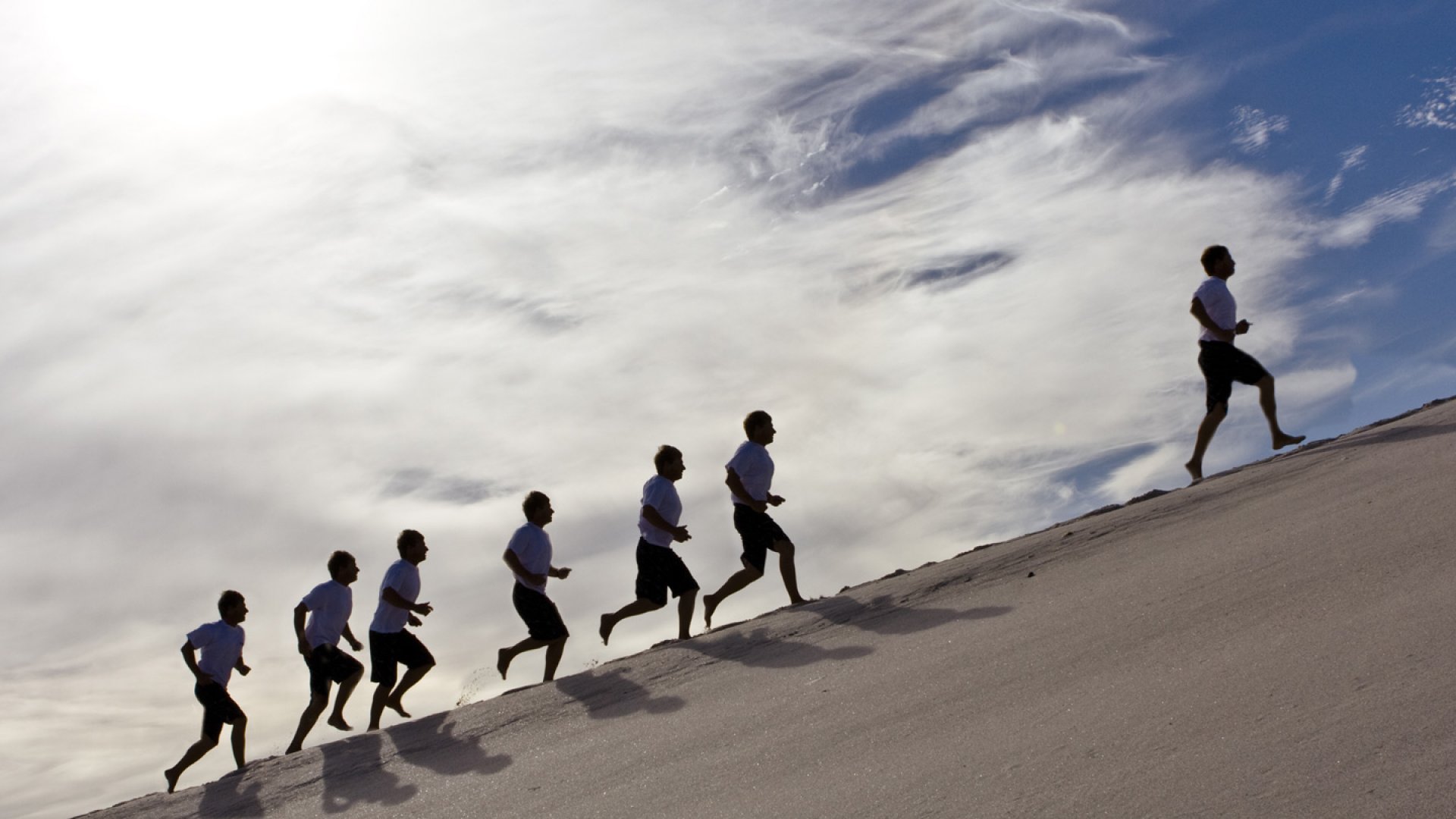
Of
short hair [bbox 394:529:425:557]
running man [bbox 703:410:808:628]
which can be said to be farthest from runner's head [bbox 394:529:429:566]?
running man [bbox 703:410:808:628]

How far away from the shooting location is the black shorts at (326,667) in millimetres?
9352

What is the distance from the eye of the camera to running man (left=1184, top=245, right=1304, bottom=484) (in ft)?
30.7

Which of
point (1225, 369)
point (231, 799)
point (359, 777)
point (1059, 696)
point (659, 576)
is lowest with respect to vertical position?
point (1059, 696)

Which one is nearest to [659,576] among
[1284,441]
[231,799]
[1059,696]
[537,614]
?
[537,614]

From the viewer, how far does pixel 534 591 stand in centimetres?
941

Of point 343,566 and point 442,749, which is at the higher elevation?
point 343,566

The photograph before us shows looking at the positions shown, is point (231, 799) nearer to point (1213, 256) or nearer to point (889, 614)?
point (889, 614)

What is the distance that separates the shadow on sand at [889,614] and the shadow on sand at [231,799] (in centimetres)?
369

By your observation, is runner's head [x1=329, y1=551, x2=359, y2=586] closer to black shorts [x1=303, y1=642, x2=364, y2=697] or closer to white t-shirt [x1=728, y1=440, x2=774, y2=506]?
black shorts [x1=303, y1=642, x2=364, y2=697]

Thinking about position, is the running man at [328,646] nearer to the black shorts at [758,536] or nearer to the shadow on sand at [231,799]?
the shadow on sand at [231,799]

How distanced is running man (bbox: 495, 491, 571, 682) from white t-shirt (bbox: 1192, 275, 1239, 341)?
5.41 meters

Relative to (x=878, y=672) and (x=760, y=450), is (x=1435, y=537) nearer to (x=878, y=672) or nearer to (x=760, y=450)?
(x=878, y=672)

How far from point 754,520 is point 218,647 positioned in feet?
13.9

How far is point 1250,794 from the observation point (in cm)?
391
